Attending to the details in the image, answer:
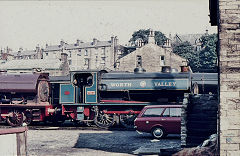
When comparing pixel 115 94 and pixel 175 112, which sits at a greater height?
pixel 115 94

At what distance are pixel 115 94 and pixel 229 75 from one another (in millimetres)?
12092

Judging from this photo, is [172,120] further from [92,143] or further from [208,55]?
[208,55]

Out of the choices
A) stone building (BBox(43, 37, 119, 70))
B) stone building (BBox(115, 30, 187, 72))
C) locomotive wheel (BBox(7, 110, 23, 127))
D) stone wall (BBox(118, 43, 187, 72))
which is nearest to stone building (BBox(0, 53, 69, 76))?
stone building (BBox(115, 30, 187, 72))

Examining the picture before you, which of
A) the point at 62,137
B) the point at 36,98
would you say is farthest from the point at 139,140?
the point at 36,98

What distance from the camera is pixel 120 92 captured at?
1847 cm

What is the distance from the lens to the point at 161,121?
565 inches

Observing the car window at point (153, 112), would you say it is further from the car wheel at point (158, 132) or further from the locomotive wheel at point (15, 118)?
the locomotive wheel at point (15, 118)

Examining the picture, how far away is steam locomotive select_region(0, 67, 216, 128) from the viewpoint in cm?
1797

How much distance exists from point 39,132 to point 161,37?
6638 centimetres

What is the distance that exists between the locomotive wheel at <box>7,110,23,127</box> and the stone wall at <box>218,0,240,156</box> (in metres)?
14.7

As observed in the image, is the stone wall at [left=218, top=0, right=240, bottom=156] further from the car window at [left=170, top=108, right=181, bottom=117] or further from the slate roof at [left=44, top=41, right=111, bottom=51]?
the slate roof at [left=44, top=41, right=111, bottom=51]

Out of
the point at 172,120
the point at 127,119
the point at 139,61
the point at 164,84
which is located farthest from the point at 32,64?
the point at 172,120

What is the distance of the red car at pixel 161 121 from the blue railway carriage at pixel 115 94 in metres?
3.11

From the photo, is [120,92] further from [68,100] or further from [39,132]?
[39,132]
